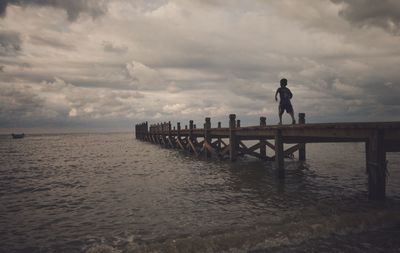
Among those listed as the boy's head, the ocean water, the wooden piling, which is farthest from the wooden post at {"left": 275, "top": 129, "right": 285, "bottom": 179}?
the wooden piling

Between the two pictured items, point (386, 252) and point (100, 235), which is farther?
point (100, 235)

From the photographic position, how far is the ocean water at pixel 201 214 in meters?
4.47

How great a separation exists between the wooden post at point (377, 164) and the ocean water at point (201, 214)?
340mm

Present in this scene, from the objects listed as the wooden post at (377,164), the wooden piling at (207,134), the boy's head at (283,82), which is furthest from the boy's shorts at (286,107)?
the wooden piling at (207,134)

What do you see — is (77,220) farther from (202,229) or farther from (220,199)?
(220,199)

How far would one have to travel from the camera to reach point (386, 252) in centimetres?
402

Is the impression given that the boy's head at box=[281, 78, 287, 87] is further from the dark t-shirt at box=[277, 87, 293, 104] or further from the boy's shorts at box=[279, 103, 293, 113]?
the boy's shorts at box=[279, 103, 293, 113]

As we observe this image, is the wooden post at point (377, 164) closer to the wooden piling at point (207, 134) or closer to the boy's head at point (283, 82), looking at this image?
the boy's head at point (283, 82)

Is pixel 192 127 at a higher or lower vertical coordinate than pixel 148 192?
higher

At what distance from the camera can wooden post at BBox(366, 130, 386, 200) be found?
20.9 feet

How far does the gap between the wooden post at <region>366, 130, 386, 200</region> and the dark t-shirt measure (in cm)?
408

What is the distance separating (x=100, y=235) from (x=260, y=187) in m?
5.60

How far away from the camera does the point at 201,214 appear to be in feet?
21.9

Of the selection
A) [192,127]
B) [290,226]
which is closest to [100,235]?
[290,226]
